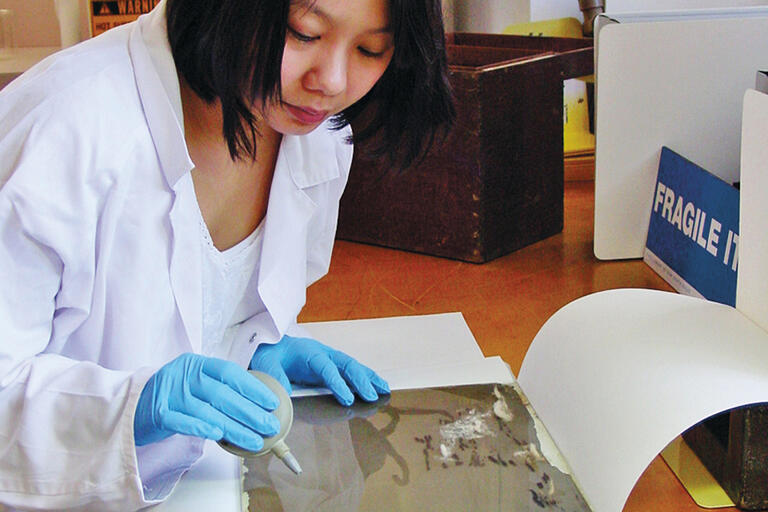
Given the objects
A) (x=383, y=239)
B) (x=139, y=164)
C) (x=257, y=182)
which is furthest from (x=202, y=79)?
(x=383, y=239)

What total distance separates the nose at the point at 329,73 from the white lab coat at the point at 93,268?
0.41ft

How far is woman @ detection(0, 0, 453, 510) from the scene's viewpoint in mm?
701

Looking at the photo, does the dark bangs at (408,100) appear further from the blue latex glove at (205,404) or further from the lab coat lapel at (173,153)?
Answer: the blue latex glove at (205,404)

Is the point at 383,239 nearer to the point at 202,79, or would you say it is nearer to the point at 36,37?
the point at 202,79

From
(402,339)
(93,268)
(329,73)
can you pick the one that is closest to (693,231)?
(402,339)

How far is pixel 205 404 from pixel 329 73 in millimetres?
277

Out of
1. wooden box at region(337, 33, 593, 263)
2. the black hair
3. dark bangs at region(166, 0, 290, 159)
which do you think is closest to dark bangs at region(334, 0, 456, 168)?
the black hair

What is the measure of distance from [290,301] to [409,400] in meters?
0.18

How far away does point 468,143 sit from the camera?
139 centimetres

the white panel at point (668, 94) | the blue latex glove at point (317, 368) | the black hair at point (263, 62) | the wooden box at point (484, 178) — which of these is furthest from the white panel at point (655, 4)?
the blue latex glove at point (317, 368)

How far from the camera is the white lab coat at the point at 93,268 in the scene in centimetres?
70

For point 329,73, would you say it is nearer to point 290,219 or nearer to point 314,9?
point 314,9

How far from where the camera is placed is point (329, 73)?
0.74 meters

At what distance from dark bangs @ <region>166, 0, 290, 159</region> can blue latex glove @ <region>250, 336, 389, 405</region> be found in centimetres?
26
